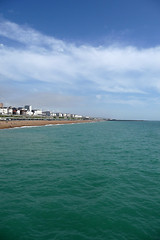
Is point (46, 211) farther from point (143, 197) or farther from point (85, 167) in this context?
point (85, 167)

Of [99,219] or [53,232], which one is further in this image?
[99,219]

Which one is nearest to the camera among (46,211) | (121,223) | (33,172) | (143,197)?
(121,223)

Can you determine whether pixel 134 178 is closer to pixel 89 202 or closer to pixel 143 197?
pixel 143 197

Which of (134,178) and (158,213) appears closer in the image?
(158,213)

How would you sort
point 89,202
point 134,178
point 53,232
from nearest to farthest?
point 53,232 < point 89,202 < point 134,178

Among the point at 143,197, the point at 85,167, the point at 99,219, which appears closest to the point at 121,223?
the point at 99,219

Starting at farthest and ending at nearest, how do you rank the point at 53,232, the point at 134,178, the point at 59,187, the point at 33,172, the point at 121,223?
1. the point at 33,172
2. the point at 134,178
3. the point at 59,187
4. the point at 121,223
5. the point at 53,232

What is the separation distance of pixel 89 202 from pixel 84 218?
1.34 m

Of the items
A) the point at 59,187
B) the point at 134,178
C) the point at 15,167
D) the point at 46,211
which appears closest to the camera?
the point at 46,211

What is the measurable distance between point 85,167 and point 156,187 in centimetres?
612

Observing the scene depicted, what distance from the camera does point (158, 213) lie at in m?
7.71

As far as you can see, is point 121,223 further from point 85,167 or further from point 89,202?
point 85,167

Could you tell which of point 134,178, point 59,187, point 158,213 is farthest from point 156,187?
point 59,187

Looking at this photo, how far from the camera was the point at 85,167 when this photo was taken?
14602mm
